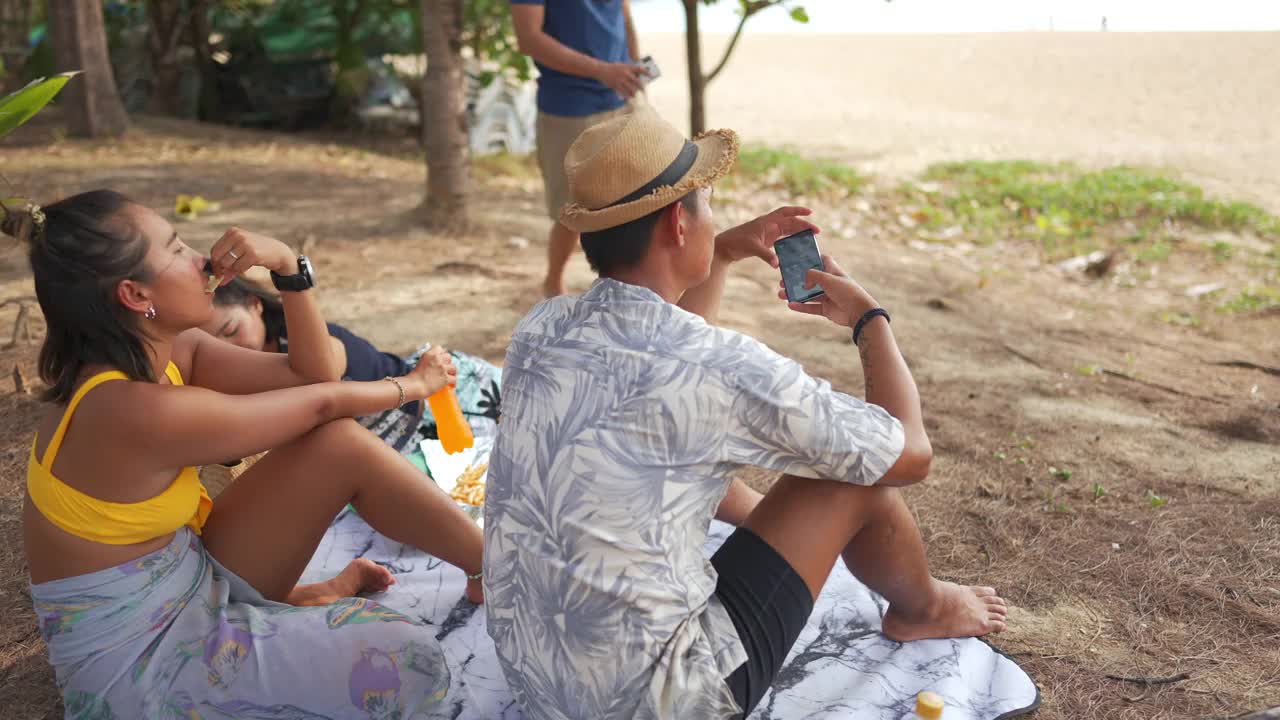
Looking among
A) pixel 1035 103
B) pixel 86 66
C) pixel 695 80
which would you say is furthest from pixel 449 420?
pixel 1035 103

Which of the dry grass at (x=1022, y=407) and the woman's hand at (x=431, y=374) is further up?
the woman's hand at (x=431, y=374)

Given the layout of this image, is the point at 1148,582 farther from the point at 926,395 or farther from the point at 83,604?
the point at 83,604

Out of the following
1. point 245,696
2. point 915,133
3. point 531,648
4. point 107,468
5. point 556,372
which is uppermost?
point 556,372

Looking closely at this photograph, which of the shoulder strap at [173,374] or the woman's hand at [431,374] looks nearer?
the shoulder strap at [173,374]

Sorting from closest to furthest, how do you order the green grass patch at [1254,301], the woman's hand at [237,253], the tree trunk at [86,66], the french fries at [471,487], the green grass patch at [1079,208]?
the woman's hand at [237,253] → the french fries at [471,487] → the green grass patch at [1254,301] → the green grass patch at [1079,208] → the tree trunk at [86,66]

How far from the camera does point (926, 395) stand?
412cm

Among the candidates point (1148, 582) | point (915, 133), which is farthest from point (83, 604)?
point (915, 133)

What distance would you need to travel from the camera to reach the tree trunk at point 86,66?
7.54 m

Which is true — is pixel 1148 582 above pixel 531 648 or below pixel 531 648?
below

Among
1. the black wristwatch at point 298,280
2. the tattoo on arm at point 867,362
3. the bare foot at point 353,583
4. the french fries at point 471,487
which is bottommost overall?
the french fries at point 471,487

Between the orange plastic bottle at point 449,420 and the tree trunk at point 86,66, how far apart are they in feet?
20.2

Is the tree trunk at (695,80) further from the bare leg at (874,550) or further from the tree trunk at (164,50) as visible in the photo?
the tree trunk at (164,50)

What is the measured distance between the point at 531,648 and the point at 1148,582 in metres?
1.89

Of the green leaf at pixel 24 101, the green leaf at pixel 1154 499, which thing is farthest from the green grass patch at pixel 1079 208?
the green leaf at pixel 24 101
